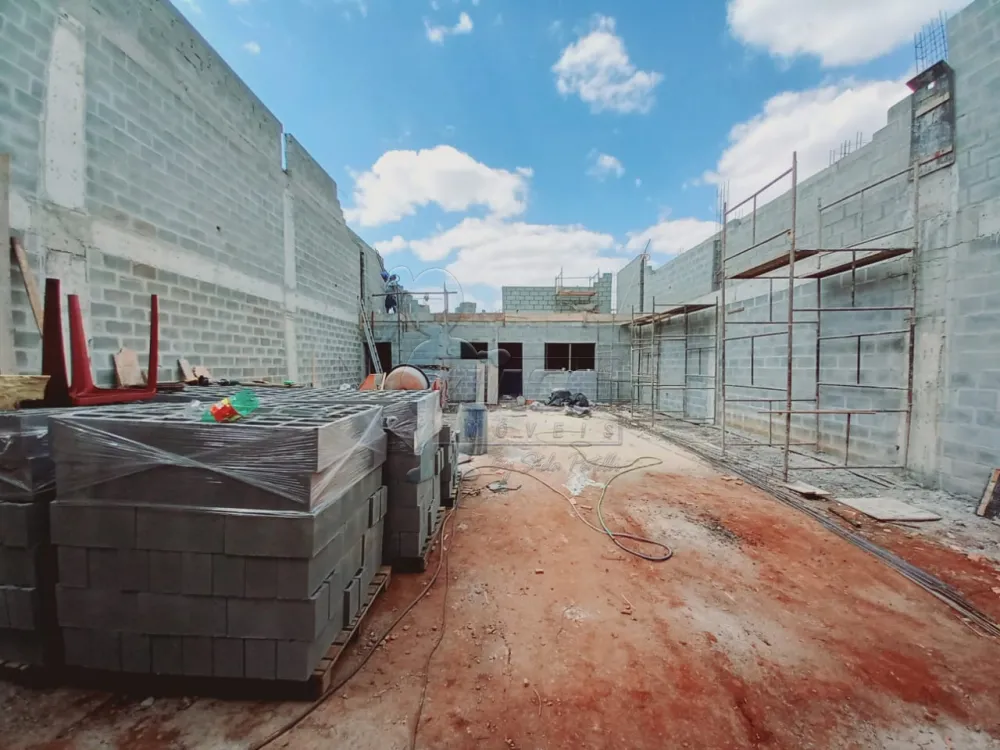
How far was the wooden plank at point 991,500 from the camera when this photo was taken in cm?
380


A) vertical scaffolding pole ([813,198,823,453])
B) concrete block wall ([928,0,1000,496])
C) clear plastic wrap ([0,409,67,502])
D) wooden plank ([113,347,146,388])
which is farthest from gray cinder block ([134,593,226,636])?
vertical scaffolding pole ([813,198,823,453])

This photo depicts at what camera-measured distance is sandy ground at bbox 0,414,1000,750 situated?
162 cm

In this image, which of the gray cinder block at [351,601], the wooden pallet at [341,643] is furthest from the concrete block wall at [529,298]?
the gray cinder block at [351,601]

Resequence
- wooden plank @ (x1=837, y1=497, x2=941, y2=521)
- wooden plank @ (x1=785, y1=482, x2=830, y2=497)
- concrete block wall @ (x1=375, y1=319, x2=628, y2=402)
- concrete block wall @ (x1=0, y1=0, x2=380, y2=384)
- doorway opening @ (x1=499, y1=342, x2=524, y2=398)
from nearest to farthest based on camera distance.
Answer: concrete block wall @ (x1=0, y1=0, x2=380, y2=384) → wooden plank @ (x1=837, y1=497, x2=941, y2=521) → wooden plank @ (x1=785, y1=482, x2=830, y2=497) → concrete block wall @ (x1=375, y1=319, x2=628, y2=402) → doorway opening @ (x1=499, y1=342, x2=524, y2=398)

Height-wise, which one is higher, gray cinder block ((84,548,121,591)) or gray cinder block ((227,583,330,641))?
gray cinder block ((84,548,121,591))

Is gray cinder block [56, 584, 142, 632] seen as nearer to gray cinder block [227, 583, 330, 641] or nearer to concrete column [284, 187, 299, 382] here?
gray cinder block [227, 583, 330, 641]

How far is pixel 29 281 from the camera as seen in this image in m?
3.17

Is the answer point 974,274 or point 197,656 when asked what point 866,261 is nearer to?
point 974,274

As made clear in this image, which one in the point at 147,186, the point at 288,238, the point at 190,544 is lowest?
the point at 190,544

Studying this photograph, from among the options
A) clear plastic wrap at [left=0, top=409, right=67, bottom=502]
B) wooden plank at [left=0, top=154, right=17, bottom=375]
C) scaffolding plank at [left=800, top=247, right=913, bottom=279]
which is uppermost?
scaffolding plank at [left=800, top=247, right=913, bottom=279]

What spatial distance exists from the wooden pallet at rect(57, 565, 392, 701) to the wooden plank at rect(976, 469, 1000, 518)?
5438 millimetres

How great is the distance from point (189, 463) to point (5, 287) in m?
2.84

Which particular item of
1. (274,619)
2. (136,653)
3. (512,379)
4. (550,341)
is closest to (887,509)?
(274,619)

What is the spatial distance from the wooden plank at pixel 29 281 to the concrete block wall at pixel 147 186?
8 centimetres
